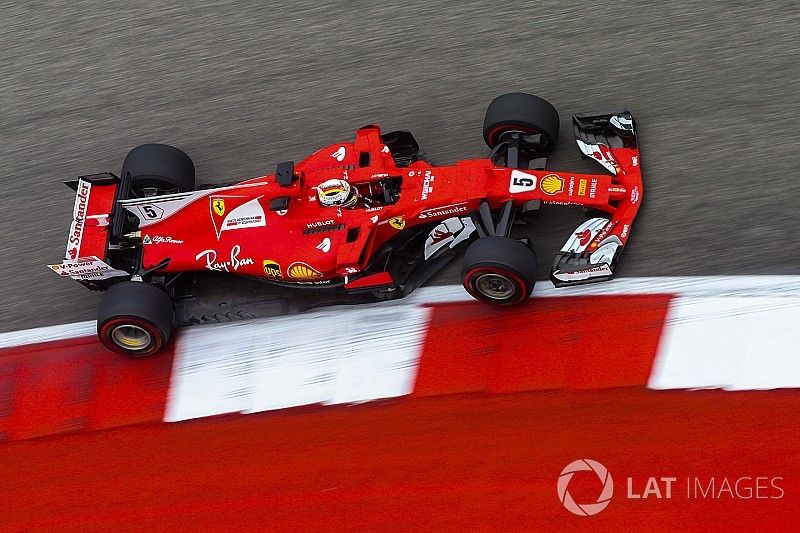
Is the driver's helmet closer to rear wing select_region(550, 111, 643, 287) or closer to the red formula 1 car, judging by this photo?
the red formula 1 car

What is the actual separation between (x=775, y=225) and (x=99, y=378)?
487 cm

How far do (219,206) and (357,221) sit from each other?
1.00m

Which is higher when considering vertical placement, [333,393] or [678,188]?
[678,188]

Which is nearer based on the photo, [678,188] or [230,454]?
[230,454]

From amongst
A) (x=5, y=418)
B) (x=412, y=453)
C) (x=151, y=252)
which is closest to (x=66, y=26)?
(x=151, y=252)

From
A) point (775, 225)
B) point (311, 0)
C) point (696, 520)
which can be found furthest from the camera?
point (311, 0)

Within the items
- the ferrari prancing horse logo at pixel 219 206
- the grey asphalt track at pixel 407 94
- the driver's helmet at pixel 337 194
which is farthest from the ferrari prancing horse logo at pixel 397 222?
the ferrari prancing horse logo at pixel 219 206

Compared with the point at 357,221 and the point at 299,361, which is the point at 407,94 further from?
the point at 299,361

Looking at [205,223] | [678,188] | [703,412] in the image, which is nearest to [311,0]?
[205,223]

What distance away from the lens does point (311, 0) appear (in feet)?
28.7

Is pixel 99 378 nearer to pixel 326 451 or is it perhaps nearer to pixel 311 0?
pixel 326 451

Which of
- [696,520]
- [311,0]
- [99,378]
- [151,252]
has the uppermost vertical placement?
[311,0]

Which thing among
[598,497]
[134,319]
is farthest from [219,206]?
[598,497]

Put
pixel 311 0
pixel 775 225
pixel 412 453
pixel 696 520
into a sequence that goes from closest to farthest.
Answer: pixel 696 520 → pixel 412 453 → pixel 775 225 → pixel 311 0
